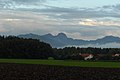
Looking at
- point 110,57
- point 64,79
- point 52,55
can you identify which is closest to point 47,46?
point 52,55

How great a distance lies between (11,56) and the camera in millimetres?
120625

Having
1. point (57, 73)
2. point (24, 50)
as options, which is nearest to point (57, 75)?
point (57, 73)

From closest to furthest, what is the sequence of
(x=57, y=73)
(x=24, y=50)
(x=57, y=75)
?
(x=57, y=75)
(x=57, y=73)
(x=24, y=50)

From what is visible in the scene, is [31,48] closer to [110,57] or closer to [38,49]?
[38,49]

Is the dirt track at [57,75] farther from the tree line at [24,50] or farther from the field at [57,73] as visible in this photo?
the tree line at [24,50]

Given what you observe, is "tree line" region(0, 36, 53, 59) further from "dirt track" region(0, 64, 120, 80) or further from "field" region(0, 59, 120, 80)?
"dirt track" region(0, 64, 120, 80)

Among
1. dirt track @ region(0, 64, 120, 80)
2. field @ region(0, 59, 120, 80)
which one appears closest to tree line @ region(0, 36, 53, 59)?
field @ region(0, 59, 120, 80)

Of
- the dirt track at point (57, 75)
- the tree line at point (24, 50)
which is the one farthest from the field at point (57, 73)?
the tree line at point (24, 50)

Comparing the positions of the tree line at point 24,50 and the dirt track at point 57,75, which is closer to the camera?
the dirt track at point 57,75

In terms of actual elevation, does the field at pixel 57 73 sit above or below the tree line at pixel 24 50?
below

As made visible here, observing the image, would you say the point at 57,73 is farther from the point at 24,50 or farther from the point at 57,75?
the point at 24,50

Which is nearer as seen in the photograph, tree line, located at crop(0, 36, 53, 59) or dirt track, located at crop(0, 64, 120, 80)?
dirt track, located at crop(0, 64, 120, 80)

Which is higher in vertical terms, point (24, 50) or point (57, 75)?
point (24, 50)

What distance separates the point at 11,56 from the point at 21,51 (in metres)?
4.02
